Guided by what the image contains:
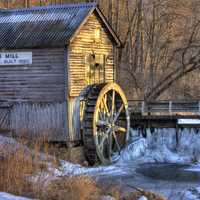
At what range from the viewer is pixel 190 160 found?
26516 millimetres

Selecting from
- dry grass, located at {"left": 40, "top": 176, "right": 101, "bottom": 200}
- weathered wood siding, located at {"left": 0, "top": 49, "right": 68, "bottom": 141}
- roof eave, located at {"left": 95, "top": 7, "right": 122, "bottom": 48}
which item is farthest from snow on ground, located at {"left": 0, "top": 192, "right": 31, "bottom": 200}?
roof eave, located at {"left": 95, "top": 7, "right": 122, "bottom": 48}

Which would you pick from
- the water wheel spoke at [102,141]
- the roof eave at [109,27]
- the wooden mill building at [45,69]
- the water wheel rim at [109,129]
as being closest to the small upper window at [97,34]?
the roof eave at [109,27]

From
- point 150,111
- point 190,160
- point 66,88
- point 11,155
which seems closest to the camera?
point 11,155

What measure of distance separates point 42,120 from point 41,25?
12.2ft

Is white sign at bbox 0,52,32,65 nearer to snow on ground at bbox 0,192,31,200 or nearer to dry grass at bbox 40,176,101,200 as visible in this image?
dry grass at bbox 40,176,101,200

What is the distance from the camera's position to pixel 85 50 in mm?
24734

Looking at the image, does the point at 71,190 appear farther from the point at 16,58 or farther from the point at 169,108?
the point at 169,108

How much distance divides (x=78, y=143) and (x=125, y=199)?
955cm

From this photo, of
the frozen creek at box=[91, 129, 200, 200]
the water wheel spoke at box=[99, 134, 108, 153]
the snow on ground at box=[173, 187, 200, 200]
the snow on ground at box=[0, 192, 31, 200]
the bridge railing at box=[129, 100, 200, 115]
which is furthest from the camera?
the bridge railing at box=[129, 100, 200, 115]

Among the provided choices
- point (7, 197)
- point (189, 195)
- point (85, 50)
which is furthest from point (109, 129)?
point (7, 197)

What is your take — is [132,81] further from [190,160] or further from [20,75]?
[20,75]

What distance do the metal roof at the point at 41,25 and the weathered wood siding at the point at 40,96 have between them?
15.7 inches

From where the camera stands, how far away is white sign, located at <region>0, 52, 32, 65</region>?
77.5ft

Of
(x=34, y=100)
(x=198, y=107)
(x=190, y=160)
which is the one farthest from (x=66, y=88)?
(x=198, y=107)
